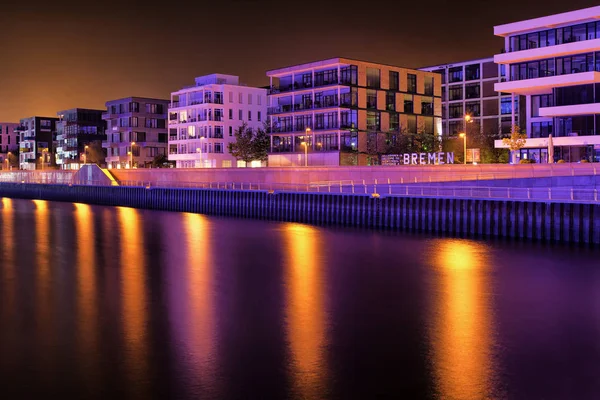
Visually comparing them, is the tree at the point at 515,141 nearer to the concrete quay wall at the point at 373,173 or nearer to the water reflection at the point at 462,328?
the concrete quay wall at the point at 373,173

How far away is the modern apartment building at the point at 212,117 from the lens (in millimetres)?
108812

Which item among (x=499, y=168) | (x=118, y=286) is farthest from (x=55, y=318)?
(x=499, y=168)

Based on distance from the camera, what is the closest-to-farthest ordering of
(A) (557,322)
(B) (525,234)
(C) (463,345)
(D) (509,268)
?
(C) (463,345)
(A) (557,322)
(D) (509,268)
(B) (525,234)

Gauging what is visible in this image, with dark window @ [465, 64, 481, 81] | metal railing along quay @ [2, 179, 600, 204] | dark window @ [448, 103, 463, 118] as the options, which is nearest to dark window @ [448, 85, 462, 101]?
dark window @ [448, 103, 463, 118]

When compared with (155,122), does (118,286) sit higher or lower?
lower

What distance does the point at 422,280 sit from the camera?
30406mm

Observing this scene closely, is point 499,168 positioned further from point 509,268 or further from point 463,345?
point 463,345

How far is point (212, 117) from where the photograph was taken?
356ft

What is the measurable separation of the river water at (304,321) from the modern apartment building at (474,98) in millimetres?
70801

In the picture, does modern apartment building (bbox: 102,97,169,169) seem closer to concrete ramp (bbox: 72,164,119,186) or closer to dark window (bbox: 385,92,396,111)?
concrete ramp (bbox: 72,164,119,186)

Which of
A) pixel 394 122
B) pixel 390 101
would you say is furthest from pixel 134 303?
pixel 390 101

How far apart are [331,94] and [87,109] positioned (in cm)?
8135

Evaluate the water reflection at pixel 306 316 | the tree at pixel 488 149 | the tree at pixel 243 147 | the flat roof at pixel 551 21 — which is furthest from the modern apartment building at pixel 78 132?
the water reflection at pixel 306 316

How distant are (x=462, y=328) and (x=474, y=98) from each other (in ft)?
319
